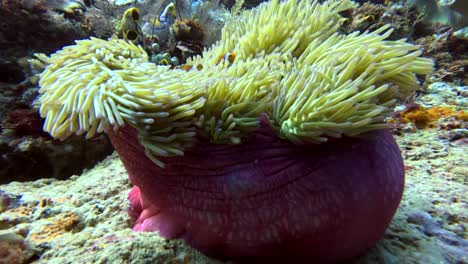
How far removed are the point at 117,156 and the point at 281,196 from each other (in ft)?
5.86

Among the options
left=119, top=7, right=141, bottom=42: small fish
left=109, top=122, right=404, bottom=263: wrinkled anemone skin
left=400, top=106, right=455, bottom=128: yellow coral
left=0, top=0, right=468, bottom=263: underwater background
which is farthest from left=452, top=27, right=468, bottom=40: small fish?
left=119, top=7, right=141, bottom=42: small fish

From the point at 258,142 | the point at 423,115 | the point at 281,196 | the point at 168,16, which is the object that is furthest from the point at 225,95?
the point at 168,16

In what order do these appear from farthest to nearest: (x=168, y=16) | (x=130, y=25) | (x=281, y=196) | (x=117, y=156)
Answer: (x=168, y=16), (x=130, y=25), (x=117, y=156), (x=281, y=196)

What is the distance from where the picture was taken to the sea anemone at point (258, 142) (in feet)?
3.87

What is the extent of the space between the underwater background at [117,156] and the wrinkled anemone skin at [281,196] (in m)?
0.13

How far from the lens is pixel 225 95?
1.28 m

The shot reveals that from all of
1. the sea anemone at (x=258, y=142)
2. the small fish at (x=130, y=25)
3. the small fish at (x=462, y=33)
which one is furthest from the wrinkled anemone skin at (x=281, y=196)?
Result: the small fish at (x=462, y=33)

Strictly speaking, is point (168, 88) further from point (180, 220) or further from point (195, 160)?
point (180, 220)

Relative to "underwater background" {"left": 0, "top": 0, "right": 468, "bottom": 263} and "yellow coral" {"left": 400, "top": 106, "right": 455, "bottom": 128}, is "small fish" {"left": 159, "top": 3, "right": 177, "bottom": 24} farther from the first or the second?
"yellow coral" {"left": 400, "top": 106, "right": 455, "bottom": 128}

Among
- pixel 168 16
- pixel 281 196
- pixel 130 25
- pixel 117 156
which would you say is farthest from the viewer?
pixel 168 16

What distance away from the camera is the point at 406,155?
2.25m

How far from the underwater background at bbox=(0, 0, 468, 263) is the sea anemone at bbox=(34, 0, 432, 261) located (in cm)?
17

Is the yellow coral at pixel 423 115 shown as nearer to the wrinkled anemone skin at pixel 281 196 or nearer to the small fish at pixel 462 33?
the wrinkled anemone skin at pixel 281 196

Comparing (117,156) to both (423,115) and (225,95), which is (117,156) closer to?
(225,95)
